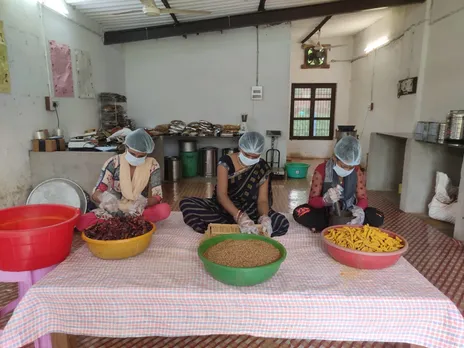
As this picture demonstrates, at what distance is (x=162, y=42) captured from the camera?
5707 millimetres

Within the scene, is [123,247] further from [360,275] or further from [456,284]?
[456,284]

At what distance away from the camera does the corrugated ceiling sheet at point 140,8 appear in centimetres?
416

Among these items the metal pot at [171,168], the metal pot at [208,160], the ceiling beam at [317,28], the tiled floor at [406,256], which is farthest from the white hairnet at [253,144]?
the ceiling beam at [317,28]

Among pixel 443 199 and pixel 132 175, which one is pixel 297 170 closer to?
pixel 443 199

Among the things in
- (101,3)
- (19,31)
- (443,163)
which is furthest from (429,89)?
(19,31)

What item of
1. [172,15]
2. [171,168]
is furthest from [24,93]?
[171,168]

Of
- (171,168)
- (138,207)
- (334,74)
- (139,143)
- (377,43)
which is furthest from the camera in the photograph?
(334,74)

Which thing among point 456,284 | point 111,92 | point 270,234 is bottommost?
point 456,284

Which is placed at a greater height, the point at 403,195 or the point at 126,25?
the point at 126,25

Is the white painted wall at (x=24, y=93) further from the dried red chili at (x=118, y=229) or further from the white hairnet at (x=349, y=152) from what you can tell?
the white hairnet at (x=349, y=152)

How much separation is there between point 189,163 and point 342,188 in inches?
160

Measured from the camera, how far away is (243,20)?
5.04 metres

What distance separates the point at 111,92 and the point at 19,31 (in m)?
2.14

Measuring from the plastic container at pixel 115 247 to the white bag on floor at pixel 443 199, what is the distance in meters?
3.35
